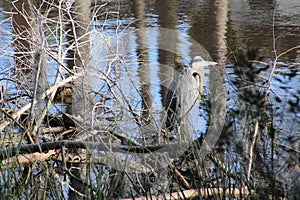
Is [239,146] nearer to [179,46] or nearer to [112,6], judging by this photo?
[179,46]

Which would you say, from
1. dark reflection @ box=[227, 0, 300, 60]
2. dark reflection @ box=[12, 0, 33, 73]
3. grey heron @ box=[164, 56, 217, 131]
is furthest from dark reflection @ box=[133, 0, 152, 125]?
dark reflection @ box=[227, 0, 300, 60]

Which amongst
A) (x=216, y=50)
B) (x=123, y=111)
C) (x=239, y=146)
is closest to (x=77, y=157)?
(x=123, y=111)

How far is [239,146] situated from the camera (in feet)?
9.28

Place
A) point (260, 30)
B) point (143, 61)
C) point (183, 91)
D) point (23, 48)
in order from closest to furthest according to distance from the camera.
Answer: point (183, 91), point (23, 48), point (143, 61), point (260, 30)

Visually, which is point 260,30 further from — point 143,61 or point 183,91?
point 183,91

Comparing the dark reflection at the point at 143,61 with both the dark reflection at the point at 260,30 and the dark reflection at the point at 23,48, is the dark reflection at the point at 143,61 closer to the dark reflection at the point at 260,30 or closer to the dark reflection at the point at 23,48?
the dark reflection at the point at 23,48

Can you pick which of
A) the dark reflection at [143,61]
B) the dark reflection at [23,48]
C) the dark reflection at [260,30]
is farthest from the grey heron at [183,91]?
the dark reflection at [260,30]

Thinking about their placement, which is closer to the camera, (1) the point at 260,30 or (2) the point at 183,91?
(2) the point at 183,91

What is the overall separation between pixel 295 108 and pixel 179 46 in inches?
248

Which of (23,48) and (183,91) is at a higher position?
(23,48)

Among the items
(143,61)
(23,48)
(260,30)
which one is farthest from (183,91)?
(260,30)

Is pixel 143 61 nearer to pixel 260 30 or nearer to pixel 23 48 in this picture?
pixel 23 48

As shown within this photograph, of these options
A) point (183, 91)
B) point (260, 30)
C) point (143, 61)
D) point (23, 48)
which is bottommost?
point (183, 91)

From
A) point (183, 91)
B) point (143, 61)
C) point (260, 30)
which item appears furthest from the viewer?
point (260, 30)
